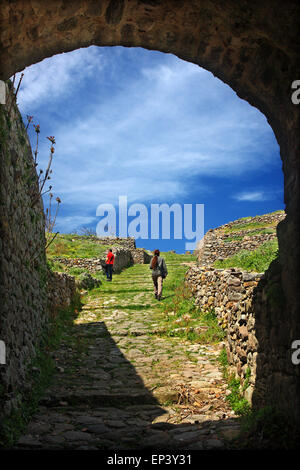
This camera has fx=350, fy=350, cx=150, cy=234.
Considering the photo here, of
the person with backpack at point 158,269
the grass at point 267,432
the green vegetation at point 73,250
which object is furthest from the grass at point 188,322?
the green vegetation at point 73,250

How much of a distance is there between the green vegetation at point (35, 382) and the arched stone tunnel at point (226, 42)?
2.89 meters

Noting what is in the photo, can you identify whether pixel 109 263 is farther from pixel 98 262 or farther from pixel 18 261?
pixel 18 261

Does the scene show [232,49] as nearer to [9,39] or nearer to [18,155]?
[9,39]

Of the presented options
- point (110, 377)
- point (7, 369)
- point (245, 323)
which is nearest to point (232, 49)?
point (245, 323)

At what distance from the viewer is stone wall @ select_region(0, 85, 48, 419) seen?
14.5 ft

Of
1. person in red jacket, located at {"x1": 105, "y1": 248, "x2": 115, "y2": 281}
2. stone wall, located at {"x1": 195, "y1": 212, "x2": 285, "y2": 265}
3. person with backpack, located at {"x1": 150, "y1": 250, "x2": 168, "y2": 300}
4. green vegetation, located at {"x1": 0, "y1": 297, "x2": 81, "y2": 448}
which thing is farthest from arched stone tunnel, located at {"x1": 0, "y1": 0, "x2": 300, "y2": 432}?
stone wall, located at {"x1": 195, "y1": 212, "x2": 285, "y2": 265}

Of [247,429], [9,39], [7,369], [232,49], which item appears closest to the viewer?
[9,39]

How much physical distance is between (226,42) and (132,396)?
492cm

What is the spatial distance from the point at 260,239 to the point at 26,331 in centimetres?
1881

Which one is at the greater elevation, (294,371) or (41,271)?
(41,271)

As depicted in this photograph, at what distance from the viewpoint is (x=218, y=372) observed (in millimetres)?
6266

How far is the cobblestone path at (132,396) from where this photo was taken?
3988 mm

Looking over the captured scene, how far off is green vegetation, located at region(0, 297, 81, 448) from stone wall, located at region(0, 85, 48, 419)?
0.15m

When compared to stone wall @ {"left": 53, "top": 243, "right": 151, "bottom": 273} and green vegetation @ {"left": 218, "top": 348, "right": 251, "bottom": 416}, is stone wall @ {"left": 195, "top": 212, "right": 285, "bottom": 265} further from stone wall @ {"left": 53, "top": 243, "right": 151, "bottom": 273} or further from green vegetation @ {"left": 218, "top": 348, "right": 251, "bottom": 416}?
green vegetation @ {"left": 218, "top": 348, "right": 251, "bottom": 416}
